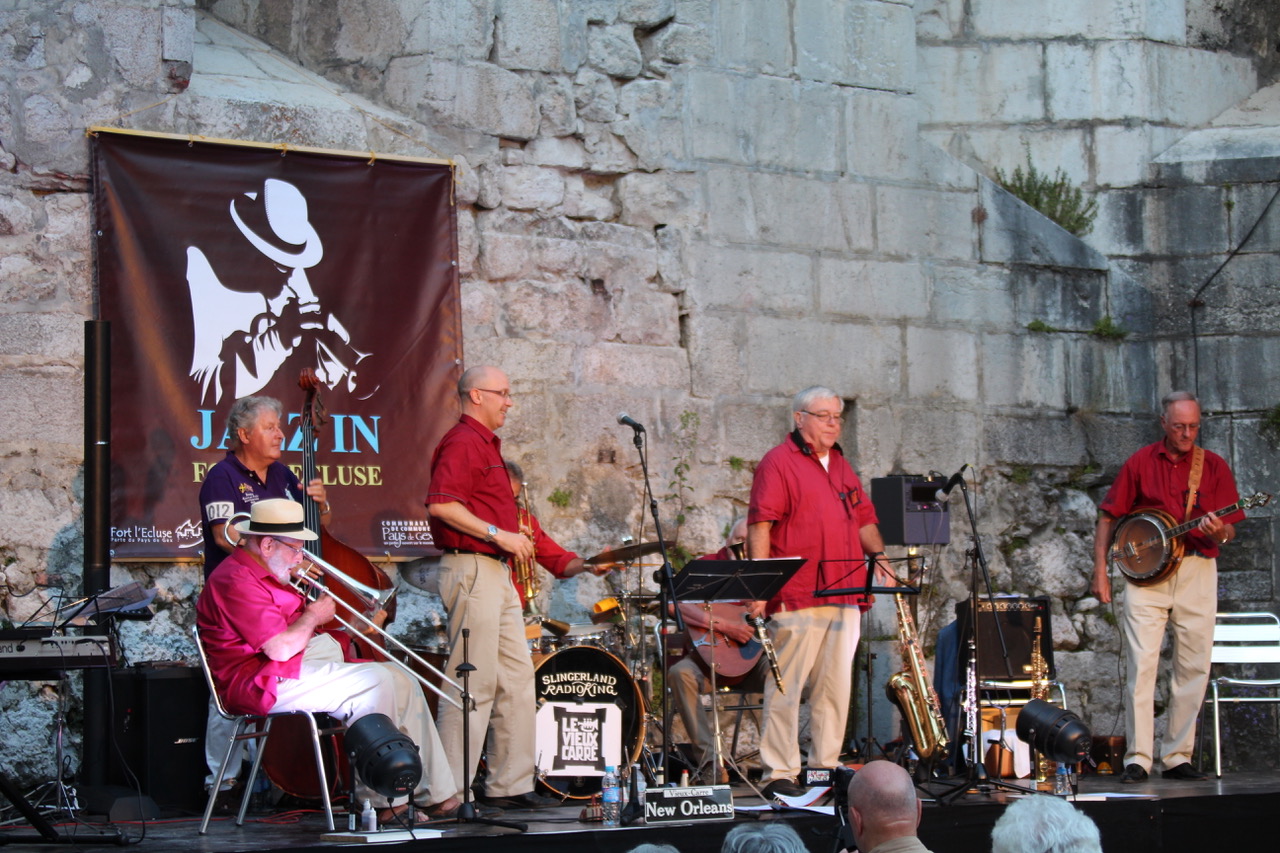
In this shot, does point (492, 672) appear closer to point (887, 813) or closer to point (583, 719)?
point (583, 719)

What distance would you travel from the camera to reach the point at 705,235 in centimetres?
905

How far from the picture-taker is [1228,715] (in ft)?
31.0

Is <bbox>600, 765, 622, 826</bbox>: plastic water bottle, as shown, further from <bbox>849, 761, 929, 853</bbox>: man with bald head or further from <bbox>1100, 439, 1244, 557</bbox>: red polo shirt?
<bbox>1100, 439, 1244, 557</bbox>: red polo shirt

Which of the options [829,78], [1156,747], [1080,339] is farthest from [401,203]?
[1156,747]

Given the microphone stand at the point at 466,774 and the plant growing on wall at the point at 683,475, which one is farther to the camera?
the plant growing on wall at the point at 683,475

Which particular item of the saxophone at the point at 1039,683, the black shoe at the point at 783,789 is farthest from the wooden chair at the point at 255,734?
the saxophone at the point at 1039,683

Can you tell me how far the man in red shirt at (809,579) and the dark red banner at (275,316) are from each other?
6.36 ft

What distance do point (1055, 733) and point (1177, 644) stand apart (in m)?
2.06

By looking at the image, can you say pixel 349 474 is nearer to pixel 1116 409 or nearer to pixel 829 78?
pixel 829 78

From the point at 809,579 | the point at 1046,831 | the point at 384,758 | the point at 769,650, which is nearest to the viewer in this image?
the point at 1046,831

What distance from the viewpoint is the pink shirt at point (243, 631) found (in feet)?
19.3

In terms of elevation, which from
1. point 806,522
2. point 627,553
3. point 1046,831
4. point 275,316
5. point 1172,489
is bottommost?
point 1046,831

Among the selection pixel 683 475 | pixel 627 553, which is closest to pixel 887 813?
pixel 627 553

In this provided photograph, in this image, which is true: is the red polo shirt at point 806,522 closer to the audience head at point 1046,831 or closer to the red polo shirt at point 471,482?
the red polo shirt at point 471,482
